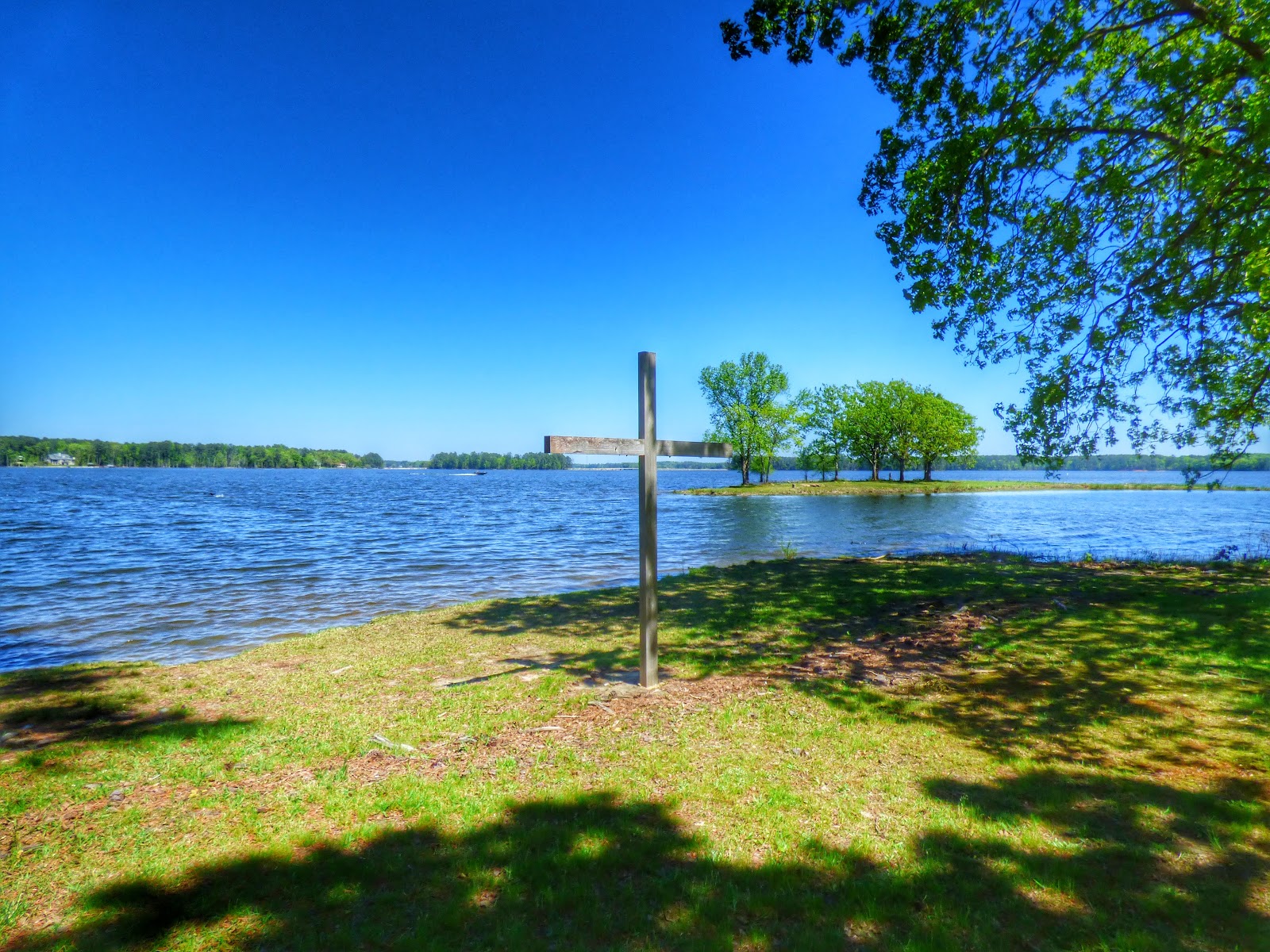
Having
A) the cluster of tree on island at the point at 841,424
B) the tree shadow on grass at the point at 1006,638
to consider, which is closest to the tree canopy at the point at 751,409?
the cluster of tree on island at the point at 841,424

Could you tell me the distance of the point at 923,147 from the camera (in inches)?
441

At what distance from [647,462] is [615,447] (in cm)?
44

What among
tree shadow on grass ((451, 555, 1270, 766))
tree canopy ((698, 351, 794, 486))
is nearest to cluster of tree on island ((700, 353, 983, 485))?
tree canopy ((698, 351, 794, 486))

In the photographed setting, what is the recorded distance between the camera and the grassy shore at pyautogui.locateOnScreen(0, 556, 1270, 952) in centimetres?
307

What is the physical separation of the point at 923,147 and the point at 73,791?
48.6 feet

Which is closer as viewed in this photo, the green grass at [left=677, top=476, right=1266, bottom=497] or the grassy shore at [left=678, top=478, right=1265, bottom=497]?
the grassy shore at [left=678, top=478, right=1265, bottom=497]

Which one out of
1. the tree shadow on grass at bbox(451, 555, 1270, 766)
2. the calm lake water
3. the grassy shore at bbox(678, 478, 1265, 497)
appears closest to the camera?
the tree shadow on grass at bbox(451, 555, 1270, 766)

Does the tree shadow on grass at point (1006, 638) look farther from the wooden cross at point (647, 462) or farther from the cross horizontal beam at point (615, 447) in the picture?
the cross horizontal beam at point (615, 447)

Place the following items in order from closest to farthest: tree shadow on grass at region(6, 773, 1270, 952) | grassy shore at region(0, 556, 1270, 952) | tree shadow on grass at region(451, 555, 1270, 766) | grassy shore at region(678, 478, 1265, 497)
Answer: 1. tree shadow on grass at region(6, 773, 1270, 952)
2. grassy shore at region(0, 556, 1270, 952)
3. tree shadow on grass at region(451, 555, 1270, 766)
4. grassy shore at region(678, 478, 1265, 497)

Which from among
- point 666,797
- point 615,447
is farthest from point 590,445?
point 666,797

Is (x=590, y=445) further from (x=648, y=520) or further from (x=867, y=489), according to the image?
(x=867, y=489)

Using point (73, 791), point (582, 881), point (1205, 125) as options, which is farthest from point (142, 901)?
point (1205, 125)

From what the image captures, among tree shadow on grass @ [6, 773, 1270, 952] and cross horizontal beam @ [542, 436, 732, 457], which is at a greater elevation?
cross horizontal beam @ [542, 436, 732, 457]

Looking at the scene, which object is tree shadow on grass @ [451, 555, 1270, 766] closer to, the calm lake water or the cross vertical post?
the cross vertical post
